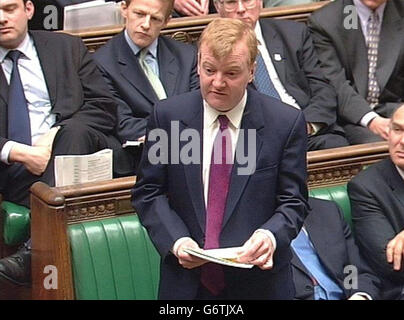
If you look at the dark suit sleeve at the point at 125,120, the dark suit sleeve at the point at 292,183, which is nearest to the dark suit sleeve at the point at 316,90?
the dark suit sleeve at the point at 125,120

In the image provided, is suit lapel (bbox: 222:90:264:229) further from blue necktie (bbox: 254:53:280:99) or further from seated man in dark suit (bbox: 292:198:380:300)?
blue necktie (bbox: 254:53:280:99)

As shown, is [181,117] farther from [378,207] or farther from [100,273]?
[378,207]

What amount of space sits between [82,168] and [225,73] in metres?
0.54

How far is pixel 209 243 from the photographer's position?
50.0 inches

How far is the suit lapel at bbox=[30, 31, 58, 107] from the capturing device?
188 cm

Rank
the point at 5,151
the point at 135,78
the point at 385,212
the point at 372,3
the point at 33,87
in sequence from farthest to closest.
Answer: the point at 372,3
the point at 135,78
the point at 33,87
the point at 5,151
the point at 385,212

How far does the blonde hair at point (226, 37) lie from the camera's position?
122 centimetres

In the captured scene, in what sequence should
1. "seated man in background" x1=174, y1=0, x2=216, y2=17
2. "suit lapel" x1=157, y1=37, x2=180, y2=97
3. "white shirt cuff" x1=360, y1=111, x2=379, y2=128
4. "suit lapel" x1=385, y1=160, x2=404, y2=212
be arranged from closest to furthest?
"suit lapel" x1=385, y1=160, x2=404, y2=212 < "suit lapel" x1=157, y1=37, x2=180, y2=97 < "white shirt cuff" x1=360, y1=111, x2=379, y2=128 < "seated man in background" x1=174, y1=0, x2=216, y2=17

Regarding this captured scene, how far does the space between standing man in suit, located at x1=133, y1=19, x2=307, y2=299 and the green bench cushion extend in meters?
0.50

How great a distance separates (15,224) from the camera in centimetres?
173

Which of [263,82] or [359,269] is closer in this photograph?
[359,269]

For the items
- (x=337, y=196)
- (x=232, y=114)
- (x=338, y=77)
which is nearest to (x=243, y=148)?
(x=232, y=114)

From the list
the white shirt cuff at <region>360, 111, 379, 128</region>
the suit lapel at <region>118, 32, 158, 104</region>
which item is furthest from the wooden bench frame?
the white shirt cuff at <region>360, 111, 379, 128</region>

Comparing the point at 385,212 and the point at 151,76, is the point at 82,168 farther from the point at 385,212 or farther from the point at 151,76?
the point at 385,212
